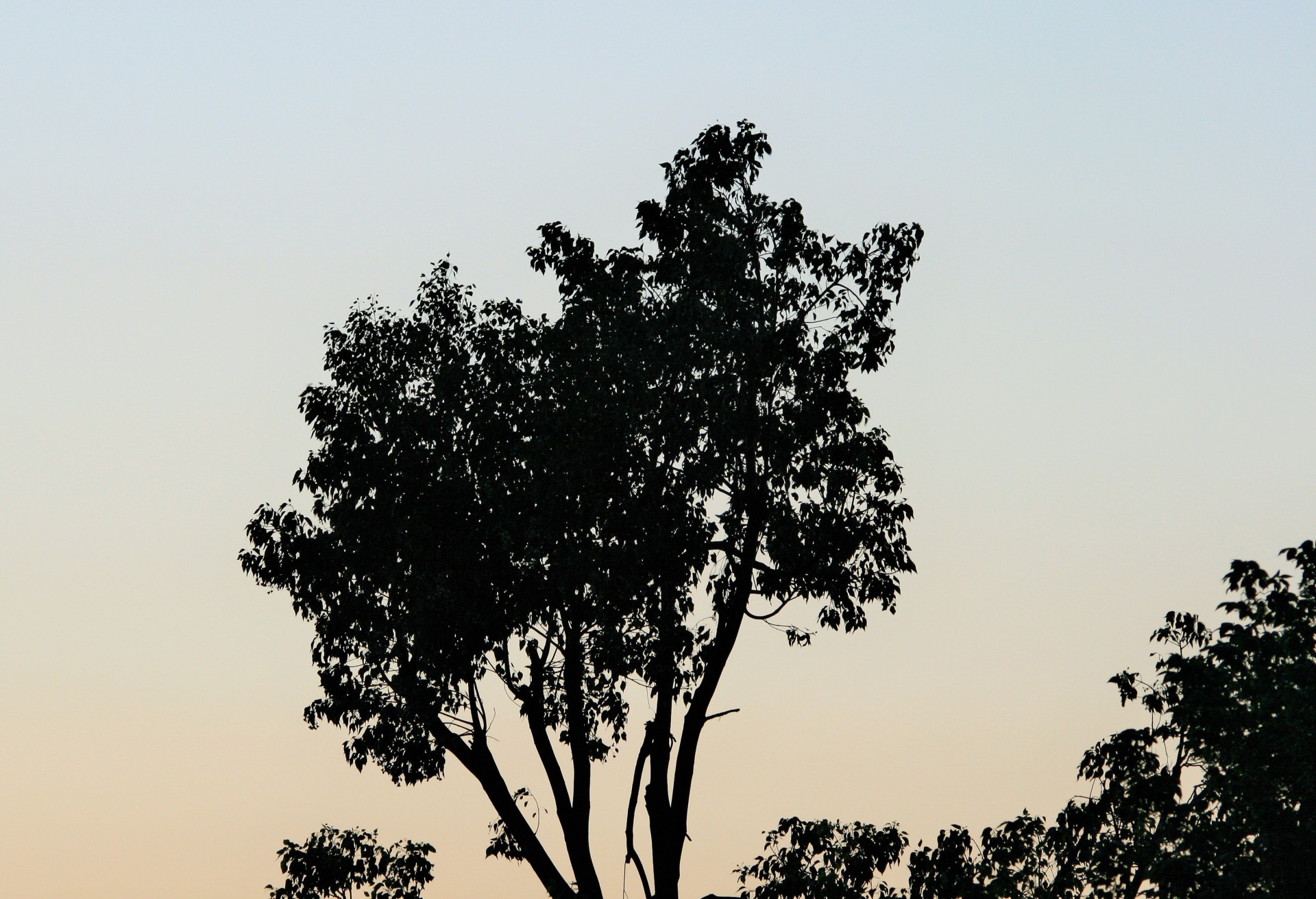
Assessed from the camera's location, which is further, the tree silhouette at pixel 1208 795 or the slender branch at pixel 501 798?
the slender branch at pixel 501 798

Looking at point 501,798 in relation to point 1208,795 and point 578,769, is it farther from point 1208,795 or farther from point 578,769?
point 1208,795

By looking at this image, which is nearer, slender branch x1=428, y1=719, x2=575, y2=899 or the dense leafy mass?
the dense leafy mass

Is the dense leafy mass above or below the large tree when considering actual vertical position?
below

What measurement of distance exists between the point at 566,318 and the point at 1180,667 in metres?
12.0

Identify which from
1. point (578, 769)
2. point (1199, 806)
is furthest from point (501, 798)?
point (1199, 806)

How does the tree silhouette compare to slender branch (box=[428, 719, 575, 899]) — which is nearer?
the tree silhouette

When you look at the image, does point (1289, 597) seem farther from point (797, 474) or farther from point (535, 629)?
point (535, 629)

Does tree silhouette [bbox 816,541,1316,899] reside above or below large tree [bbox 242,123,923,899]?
below

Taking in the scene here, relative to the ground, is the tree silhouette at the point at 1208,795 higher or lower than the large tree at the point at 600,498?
lower

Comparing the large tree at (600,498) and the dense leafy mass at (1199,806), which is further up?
the large tree at (600,498)

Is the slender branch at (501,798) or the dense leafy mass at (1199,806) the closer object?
the dense leafy mass at (1199,806)

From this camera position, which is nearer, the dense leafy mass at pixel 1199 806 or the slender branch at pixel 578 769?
the dense leafy mass at pixel 1199 806

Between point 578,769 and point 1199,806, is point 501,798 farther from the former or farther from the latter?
point 1199,806

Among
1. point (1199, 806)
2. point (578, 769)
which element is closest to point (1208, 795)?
point (1199, 806)
